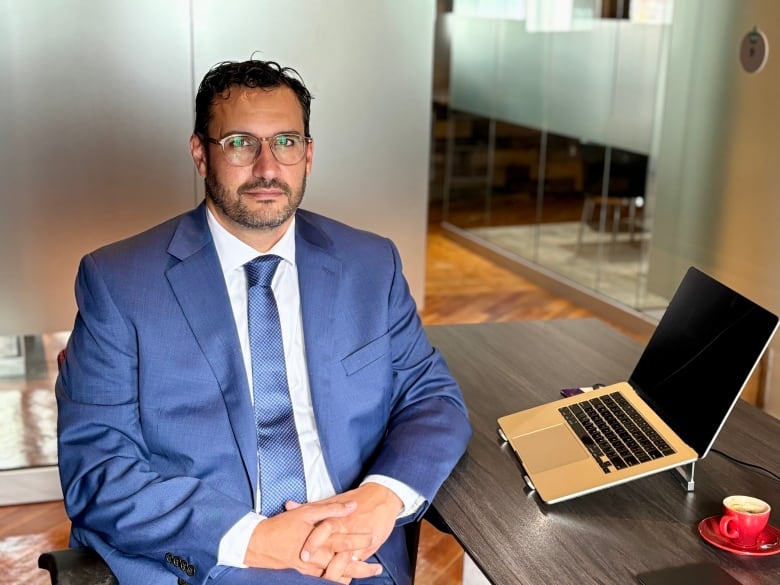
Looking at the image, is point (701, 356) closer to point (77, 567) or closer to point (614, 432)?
point (614, 432)

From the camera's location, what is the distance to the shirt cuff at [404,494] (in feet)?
6.01

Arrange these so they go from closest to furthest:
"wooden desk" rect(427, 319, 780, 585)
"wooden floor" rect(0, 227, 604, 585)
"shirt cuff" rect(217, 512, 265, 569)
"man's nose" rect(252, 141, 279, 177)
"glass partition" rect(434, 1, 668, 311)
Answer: "wooden desk" rect(427, 319, 780, 585) → "shirt cuff" rect(217, 512, 265, 569) → "man's nose" rect(252, 141, 279, 177) → "wooden floor" rect(0, 227, 604, 585) → "glass partition" rect(434, 1, 668, 311)

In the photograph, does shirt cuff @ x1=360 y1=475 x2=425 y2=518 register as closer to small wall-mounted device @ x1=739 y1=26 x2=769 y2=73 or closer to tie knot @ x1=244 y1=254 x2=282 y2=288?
tie knot @ x1=244 y1=254 x2=282 y2=288

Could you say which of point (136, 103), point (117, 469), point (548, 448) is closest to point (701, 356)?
point (548, 448)

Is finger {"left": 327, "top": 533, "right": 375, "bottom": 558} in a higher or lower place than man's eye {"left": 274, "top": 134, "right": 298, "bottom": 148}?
lower

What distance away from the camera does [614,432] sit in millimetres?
1941

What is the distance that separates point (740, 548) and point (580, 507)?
0.27m

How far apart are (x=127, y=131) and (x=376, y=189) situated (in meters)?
0.94

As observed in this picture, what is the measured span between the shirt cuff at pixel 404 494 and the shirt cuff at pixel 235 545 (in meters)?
0.26

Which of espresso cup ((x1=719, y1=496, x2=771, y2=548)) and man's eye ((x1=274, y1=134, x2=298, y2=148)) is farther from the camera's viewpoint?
man's eye ((x1=274, y1=134, x2=298, y2=148))

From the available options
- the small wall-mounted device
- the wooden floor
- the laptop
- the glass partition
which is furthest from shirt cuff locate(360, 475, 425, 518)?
the glass partition

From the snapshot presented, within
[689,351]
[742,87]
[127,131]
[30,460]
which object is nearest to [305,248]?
[689,351]

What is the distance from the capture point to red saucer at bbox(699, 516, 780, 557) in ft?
5.24

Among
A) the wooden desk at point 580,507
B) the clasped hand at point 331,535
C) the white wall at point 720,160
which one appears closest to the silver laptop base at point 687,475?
the wooden desk at point 580,507
